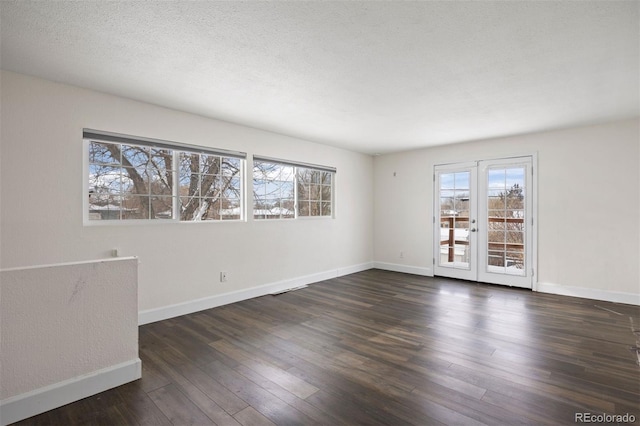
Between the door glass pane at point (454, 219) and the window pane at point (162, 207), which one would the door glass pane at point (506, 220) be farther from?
the window pane at point (162, 207)

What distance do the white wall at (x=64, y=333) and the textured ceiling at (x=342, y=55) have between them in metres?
1.64

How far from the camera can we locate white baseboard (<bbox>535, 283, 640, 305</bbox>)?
4410 millimetres

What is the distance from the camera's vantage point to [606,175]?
4566 millimetres

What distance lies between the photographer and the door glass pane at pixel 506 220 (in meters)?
5.32

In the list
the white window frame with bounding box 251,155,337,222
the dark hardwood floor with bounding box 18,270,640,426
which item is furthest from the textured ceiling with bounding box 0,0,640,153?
the dark hardwood floor with bounding box 18,270,640,426

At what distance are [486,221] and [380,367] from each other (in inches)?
156

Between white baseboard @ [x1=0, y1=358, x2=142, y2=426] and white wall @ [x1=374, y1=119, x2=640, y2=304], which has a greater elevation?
white wall @ [x1=374, y1=119, x2=640, y2=304]

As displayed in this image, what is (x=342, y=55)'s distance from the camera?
2.61 metres

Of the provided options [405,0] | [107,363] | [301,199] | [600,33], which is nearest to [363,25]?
[405,0]

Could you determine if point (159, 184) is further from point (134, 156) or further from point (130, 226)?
point (130, 226)
